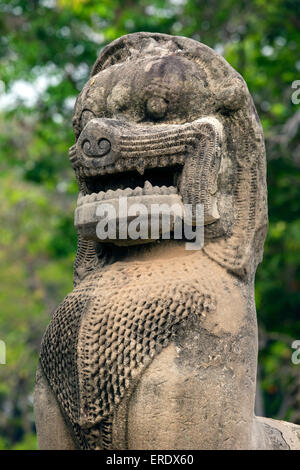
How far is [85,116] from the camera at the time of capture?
3.50 m

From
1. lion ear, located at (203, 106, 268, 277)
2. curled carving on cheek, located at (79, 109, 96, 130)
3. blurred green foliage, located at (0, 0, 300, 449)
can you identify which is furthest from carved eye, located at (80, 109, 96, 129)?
blurred green foliage, located at (0, 0, 300, 449)

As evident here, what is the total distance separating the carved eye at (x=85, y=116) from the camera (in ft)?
11.4

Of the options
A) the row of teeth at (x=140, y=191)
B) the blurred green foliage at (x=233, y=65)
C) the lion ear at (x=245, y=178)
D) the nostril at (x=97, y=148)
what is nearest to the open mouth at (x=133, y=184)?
the row of teeth at (x=140, y=191)

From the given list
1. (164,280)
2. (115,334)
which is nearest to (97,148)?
(164,280)

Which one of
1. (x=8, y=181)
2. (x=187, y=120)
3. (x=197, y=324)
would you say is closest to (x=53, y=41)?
(x=187, y=120)

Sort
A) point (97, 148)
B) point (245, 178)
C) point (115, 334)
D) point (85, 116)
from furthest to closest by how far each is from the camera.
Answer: point (85, 116)
point (245, 178)
point (97, 148)
point (115, 334)

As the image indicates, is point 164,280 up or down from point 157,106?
down

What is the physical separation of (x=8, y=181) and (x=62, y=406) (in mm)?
14504

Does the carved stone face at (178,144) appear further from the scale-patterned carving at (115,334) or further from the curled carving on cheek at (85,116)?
the scale-patterned carving at (115,334)

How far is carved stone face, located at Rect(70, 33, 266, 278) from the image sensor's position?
10.3ft

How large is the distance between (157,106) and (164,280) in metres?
0.79

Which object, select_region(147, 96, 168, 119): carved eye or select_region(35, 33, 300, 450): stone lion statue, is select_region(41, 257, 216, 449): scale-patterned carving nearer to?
select_region(35, 33, 300, 450): stone lion statue

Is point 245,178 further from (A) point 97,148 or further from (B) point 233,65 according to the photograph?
(B) point 233,65

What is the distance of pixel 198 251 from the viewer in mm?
3254
